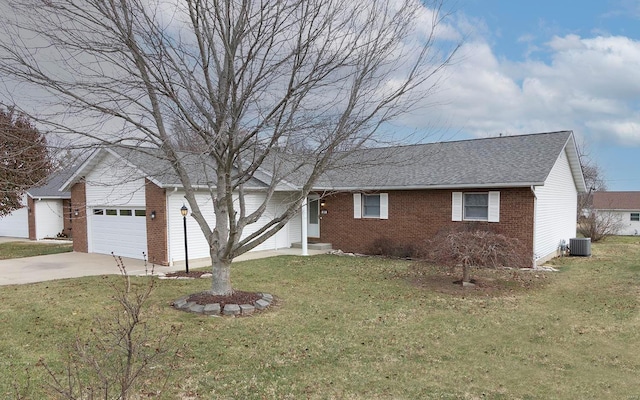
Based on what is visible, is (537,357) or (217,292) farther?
(217,292)

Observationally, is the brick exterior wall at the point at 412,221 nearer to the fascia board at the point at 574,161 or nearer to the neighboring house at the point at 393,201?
the neighboring house at the point at 393,201

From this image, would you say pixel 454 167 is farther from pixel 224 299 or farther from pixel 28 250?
pixel 28 250

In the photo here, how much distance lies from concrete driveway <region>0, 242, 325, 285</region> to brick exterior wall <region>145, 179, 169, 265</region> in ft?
1.57

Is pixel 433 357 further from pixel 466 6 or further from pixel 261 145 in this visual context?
pixel 466 6

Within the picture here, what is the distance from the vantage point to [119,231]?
15.3 meters

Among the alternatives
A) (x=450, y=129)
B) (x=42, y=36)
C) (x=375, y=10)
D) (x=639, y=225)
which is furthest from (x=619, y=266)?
(x=639, y=225)

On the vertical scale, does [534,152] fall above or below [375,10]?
below

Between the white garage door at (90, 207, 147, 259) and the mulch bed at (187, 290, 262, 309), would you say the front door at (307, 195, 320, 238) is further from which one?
the mulch bed at (187, 290, 262, 309)

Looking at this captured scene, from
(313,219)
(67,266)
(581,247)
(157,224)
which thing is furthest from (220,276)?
(581,247)

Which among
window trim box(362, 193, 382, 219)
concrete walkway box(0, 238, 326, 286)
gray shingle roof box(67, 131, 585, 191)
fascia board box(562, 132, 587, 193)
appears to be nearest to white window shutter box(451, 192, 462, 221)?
gray shingle roof box(67, 131, 585, 191)

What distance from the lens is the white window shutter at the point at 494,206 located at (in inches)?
536

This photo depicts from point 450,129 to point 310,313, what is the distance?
4.25 metres

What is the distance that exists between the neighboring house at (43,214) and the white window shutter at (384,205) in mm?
17257

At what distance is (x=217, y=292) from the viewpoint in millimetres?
8289
